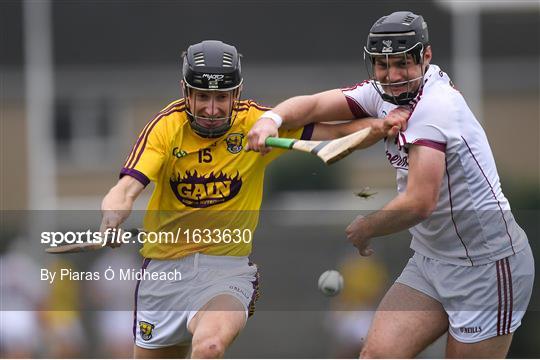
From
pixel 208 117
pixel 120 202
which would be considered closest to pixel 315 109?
pixel 208 117

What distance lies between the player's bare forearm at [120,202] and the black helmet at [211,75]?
439 mm

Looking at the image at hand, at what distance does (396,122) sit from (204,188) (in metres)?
1.08

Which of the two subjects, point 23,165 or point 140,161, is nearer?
point 140,161

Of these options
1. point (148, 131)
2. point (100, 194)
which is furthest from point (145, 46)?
point (148, 131)

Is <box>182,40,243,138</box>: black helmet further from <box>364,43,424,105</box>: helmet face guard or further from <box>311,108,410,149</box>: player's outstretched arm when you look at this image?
<box>364,43,424,105</box>: helmet face guard

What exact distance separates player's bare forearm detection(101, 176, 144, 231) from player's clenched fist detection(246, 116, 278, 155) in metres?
0.58

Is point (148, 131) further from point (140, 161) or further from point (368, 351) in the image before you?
point (368, 351)

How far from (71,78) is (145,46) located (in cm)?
213

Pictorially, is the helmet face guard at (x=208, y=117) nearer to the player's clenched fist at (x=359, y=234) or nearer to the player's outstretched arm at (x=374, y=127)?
the player's outstretched arm at (x=374, y=127)

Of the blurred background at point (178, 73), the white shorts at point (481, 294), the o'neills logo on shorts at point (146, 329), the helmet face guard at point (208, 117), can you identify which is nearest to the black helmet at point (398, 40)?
the helmet face guard at point (208, 117)

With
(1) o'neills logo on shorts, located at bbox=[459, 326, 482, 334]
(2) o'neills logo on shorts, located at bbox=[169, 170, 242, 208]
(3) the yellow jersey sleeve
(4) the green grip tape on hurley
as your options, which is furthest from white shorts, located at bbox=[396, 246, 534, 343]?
(3) the yellow jersey sleeve

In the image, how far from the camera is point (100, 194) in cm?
2778

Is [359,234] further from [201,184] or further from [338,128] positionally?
[201,184]

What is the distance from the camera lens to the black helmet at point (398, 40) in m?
5.18
